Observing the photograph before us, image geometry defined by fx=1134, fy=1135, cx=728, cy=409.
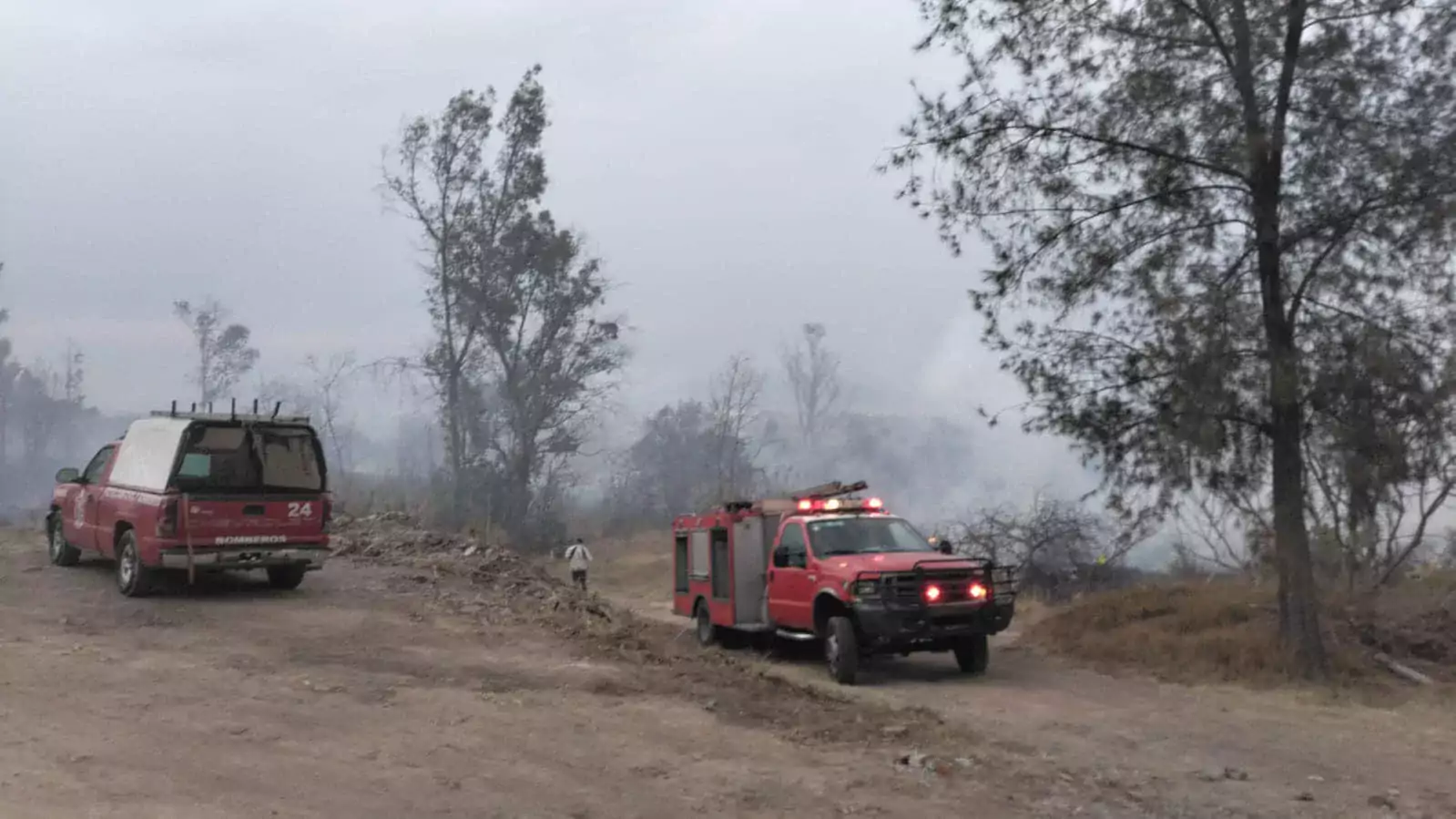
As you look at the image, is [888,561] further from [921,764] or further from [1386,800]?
[1386,800]

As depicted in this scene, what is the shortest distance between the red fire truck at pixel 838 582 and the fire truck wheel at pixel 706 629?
0.07ft

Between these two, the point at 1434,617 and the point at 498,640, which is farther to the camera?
the point at 1434,617

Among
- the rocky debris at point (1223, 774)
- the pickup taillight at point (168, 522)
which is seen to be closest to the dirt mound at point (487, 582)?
the pickup taillight at point (168, 522)

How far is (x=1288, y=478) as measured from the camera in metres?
12.1

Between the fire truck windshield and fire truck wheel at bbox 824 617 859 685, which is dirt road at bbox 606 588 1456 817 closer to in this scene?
fire truck wheel at bbox 824 617 859 685

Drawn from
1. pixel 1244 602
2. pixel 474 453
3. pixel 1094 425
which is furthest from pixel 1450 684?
pixel 474 453

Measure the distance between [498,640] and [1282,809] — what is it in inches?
286

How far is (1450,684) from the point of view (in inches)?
453

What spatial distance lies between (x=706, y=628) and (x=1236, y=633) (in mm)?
6870

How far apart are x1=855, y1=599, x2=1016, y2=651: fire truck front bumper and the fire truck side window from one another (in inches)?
66.7

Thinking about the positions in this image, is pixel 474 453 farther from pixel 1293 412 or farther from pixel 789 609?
pixel 1293 412

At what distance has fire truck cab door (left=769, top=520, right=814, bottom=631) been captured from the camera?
12.9m

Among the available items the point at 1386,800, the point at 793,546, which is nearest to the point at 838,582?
the point at 793,546

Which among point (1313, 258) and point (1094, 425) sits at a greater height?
point (1313, 258)
